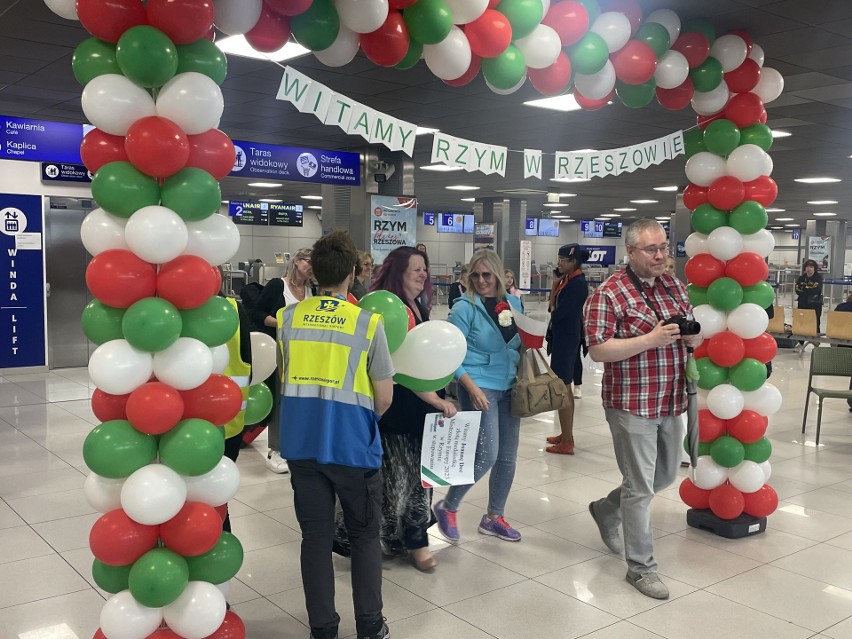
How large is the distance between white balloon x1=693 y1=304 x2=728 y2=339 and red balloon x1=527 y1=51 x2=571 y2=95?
141 cm

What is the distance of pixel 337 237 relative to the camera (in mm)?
2846

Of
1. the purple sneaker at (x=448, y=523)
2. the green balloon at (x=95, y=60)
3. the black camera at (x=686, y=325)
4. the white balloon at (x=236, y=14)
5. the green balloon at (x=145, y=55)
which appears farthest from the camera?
the purple sneaker at (x=448, y=523)

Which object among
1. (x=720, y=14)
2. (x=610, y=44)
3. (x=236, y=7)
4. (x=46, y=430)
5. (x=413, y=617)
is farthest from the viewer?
(x=46, y=430)

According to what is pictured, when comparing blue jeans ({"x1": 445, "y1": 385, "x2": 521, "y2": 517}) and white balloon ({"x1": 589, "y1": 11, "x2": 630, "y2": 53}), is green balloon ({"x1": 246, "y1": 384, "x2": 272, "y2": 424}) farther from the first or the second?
white balloon ({"x1": 589, "y1": 11, "x2": 630, "y2": 53})

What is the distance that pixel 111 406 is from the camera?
2482mm

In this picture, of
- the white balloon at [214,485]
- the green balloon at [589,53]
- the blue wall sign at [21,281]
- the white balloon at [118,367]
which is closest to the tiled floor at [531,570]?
the white balloon at [214,485]

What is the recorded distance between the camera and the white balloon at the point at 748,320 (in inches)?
160

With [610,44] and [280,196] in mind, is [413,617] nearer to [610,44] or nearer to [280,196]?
[610,44]

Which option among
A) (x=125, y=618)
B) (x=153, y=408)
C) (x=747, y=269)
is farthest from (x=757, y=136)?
(x=125, y=618)

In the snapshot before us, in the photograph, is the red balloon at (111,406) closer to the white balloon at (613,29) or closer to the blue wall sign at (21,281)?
the white balloon at (613,29)

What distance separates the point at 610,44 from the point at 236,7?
2.02 meters

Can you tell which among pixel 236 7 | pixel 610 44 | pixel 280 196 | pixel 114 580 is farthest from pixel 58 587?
pixel 280 196

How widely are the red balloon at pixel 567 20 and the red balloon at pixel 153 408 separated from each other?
254 cm

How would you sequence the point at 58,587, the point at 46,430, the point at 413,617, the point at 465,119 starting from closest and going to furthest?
the point at 413,617, the point at 58,587, the point at 46,430, the point at 465,119
